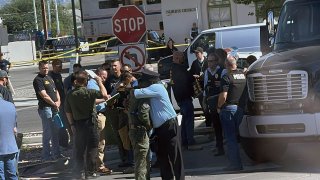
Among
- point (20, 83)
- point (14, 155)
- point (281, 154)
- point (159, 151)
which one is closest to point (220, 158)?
point (281, 154)

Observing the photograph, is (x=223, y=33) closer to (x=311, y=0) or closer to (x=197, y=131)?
(x=197, y=131)

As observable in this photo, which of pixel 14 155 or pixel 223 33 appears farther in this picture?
pixel 223 33

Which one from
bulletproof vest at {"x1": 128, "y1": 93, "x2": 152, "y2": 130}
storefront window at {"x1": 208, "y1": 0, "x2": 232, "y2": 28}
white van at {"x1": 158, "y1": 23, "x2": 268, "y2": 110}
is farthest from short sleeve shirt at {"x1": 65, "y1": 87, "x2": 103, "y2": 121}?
storefront window at {"x1": 208, "y1": 0, "x2": 232, "y2": 28}

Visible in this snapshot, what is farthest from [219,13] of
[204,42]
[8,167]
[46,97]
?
[8,167]

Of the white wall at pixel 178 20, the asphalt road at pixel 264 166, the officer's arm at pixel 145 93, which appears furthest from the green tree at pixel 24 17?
the officer's arm at pixel 145 93

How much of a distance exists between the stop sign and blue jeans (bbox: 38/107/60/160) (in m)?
2.00

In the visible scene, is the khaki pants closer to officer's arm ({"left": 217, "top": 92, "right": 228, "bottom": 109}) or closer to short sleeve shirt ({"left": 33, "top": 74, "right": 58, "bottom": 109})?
short sleeve shirt ({"left": 33, "top": 74, "right": 58, "bottom": 109})

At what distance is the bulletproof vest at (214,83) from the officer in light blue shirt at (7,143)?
3774 millimetres

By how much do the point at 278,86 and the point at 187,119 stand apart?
2.85 metres

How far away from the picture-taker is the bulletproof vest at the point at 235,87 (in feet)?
33.8

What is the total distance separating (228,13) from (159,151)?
1214 inches

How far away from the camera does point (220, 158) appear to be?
11.8 m

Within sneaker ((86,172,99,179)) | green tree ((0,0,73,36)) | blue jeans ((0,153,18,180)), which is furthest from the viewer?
green tree ((0,0,73,36))

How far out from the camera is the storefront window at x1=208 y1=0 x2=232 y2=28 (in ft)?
129
